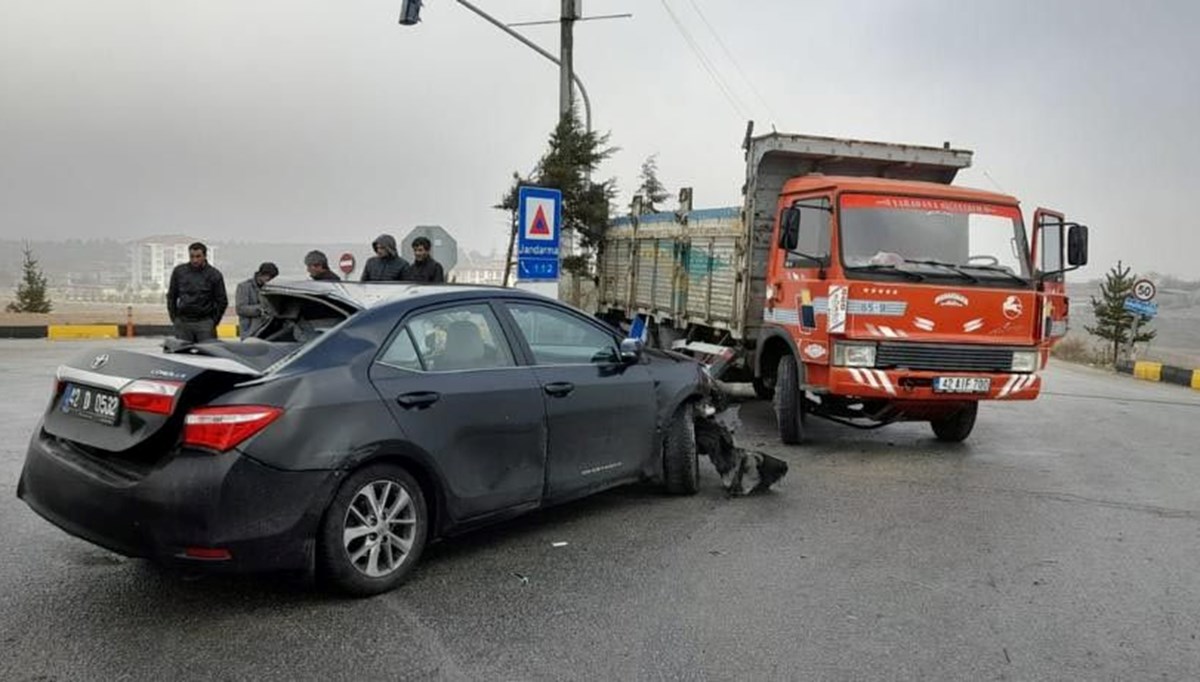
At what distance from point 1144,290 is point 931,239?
16.2 meters

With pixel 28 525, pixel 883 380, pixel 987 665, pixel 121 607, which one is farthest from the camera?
pixel 883 380

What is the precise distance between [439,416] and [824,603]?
2050mm

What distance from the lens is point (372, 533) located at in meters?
4.30

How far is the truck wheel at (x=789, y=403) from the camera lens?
8391mm

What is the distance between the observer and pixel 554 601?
433cm

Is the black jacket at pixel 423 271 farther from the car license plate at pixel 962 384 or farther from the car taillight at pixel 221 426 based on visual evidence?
the car taillight at pixel 221 426

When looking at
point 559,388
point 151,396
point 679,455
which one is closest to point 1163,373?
point 679,455

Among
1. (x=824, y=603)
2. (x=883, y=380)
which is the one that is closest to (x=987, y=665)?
(x=824, y=603)

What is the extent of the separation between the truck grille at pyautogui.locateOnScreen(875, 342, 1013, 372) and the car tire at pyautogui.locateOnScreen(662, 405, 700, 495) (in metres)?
2.23

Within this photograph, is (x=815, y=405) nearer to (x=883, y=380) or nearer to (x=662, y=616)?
(x=883, y=380)

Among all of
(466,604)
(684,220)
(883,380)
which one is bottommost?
(466,604)

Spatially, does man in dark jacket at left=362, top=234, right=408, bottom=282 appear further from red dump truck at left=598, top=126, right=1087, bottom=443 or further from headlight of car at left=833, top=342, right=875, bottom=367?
headlight of car at left=833, top=342, right=875, bottom=367

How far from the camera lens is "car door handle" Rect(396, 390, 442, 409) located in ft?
14.4

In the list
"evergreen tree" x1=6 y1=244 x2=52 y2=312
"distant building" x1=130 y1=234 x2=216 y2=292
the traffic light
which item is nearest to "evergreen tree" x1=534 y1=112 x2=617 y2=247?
the traffic light
